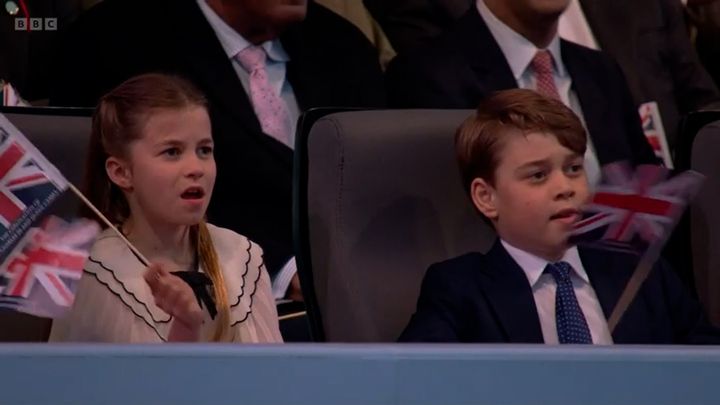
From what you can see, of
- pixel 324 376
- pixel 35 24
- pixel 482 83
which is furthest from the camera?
Result: pixel 35 24

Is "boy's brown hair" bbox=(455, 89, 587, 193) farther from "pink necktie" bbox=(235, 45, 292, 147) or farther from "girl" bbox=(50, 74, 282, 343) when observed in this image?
"pink necktie" bbox=(235, 45, 292, 147)

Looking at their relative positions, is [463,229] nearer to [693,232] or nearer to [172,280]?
[693,232]

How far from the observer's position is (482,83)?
9.04ft

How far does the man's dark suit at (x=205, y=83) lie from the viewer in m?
2.63

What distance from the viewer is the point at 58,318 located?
197cm

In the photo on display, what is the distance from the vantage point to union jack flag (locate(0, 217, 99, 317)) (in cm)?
178

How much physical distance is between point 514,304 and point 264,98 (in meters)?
0.79

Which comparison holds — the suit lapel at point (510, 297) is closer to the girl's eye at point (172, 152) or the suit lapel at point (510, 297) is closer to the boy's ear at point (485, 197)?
the boy's ear at point (485, 197)

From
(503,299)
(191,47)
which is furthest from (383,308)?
(191,47)

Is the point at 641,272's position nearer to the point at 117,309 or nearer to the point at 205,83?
the point at 117,309

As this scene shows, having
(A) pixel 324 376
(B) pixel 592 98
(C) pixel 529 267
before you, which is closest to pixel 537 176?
(C) pixel 529 267

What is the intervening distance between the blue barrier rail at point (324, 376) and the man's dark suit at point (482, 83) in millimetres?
1505

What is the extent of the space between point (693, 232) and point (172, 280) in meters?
0.87

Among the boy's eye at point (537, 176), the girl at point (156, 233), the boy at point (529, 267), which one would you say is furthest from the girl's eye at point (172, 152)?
the boy's eye at point (537, 176)
